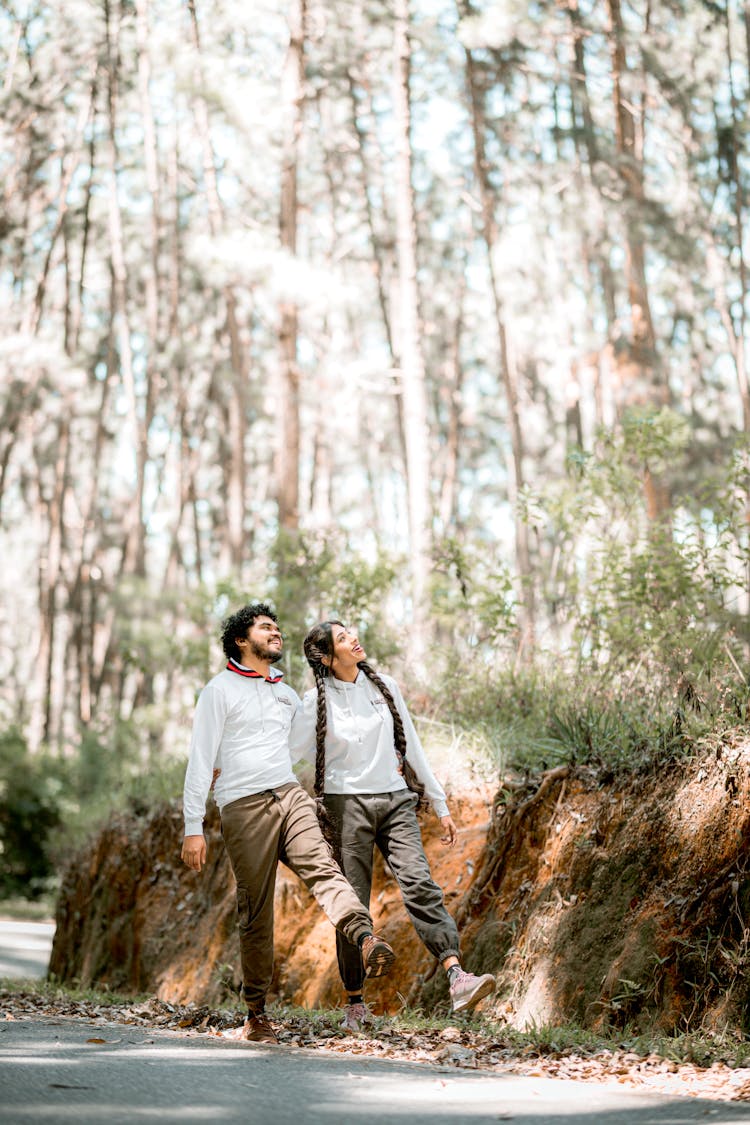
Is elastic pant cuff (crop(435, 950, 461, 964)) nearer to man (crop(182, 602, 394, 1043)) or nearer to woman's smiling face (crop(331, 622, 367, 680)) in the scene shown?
man (crop(182, 602, 394, 1043))

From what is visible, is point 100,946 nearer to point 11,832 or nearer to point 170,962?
point 170,962

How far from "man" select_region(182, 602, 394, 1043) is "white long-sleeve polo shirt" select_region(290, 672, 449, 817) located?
0.68 feet

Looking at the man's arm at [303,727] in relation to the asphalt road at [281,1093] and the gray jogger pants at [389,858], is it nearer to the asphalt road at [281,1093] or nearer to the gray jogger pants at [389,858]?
the gray jogger pants at [389,858]

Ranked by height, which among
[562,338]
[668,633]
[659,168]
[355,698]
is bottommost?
[355,698]

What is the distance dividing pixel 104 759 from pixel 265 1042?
18514 millimetres

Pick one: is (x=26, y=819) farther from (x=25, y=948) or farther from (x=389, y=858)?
(x=389, y=858)

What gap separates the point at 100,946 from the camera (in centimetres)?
1181

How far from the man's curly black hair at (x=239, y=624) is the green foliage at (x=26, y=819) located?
18.9 m

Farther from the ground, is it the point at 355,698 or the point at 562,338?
the point at 562,338

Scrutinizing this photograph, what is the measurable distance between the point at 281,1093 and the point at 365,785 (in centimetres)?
226

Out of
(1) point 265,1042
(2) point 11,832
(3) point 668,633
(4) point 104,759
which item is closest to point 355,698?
(1) point 265,1042

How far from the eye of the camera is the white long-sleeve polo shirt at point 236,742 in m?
6.36

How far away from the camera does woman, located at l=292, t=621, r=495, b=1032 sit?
649 cm

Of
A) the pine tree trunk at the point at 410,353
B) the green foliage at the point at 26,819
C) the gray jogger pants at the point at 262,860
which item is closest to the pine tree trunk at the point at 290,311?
the pine tree trunk at the point at 410,353
